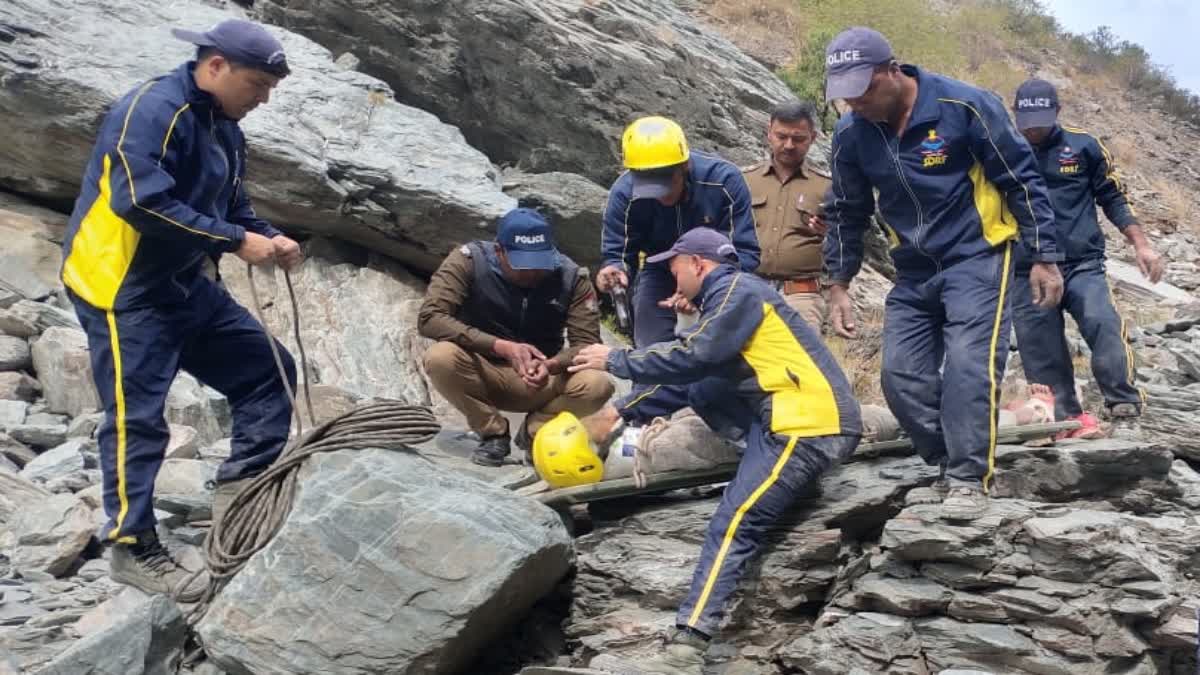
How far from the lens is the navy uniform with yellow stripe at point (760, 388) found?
15.6 ft

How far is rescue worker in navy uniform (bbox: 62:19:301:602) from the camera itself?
4.59m

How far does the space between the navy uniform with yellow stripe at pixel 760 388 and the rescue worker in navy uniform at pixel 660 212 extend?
3.17 ft

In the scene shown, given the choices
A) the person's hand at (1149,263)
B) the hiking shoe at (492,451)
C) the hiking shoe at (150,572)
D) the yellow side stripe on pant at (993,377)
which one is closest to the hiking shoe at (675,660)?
the yellow side stripe on pant at (993,377)

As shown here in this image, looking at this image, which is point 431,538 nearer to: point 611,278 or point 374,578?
point 374,578

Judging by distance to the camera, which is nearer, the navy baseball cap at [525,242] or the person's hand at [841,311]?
the person's hand at [841,311]

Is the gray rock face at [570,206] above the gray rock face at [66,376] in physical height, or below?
above

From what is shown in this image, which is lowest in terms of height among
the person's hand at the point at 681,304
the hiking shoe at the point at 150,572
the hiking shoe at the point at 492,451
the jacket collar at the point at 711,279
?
the hiking shoe at the point at 150,572

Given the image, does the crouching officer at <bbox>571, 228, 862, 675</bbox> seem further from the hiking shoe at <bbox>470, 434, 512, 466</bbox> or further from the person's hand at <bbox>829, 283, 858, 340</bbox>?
the hiking shoe at <bbox>470, 434, 512, 466</bbox>

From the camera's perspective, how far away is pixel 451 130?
1074cm

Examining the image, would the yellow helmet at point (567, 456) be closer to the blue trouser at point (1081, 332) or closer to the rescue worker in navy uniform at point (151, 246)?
the rescue worker in navy uniform at point (151, 246)

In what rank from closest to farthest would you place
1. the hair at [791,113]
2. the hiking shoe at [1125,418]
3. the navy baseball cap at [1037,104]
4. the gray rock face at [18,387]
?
the hiking shoe at [1125,418], the navy baseball cap at [1037,104], the hair at [791,113], the gray rock face at [18,387]

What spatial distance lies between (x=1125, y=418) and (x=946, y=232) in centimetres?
208

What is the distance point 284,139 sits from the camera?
9305mm

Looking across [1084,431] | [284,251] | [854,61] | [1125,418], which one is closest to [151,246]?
[284,251]
